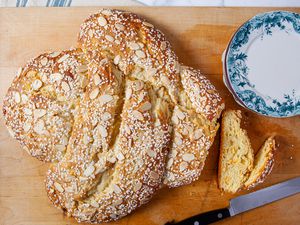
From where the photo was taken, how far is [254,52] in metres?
2.17

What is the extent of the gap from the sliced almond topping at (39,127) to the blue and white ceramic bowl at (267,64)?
0.86 metres

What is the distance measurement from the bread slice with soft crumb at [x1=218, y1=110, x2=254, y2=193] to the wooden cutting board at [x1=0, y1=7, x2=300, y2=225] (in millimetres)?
63

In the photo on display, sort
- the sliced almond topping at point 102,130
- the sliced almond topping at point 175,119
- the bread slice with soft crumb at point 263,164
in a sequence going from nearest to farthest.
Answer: the sliced almond topping at point 102,130 → the sliced almond topping at point 175,119 → the bread slice with soft crumb at point 263,164

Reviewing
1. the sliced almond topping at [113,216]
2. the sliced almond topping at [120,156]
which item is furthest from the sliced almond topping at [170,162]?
the sliced almond topping at [113,216]

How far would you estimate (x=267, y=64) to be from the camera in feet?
7.11

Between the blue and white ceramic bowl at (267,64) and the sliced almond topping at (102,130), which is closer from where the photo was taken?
the sliced almond topping at (102,130)

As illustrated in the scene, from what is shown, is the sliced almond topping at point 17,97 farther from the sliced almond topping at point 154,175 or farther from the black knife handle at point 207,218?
the black knife handle at point 207,218

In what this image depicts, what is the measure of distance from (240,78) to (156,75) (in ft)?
1.30

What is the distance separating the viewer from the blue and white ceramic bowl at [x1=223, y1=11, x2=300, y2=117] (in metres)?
2.16

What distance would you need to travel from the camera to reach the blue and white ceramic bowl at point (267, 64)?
2158mm

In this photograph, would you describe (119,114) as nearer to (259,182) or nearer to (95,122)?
(95,122)

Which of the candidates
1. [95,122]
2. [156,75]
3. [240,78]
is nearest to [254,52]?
[240,78]

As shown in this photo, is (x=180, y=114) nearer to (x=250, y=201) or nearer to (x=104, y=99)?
(x=104, y=99)

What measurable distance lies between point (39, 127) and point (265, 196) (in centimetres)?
114
